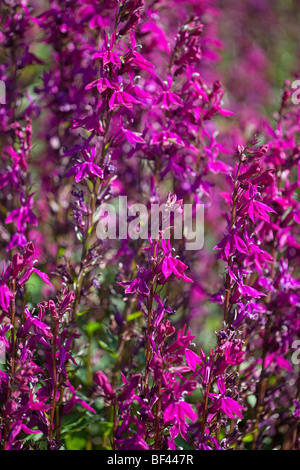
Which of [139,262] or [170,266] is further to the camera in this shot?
[139,262]

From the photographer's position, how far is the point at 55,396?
1.34 m

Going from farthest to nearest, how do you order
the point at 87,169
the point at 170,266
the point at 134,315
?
the point at 134,315 → the point at 87,169 → the point at 170,266

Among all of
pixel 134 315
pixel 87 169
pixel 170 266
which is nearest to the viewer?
pixel 170 266

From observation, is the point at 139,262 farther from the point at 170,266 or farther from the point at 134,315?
the point at 170,266

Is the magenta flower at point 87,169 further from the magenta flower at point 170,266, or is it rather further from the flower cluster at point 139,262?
the magenta flower at point 170,266

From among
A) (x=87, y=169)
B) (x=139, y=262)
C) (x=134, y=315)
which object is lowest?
(x=134, y=315)

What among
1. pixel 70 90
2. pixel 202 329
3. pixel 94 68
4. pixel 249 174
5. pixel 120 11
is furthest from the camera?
pixel 202 329

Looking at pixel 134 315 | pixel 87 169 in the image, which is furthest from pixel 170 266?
pixel 134 315

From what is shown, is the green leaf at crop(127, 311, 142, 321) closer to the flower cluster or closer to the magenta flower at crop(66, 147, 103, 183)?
the flower cluster
